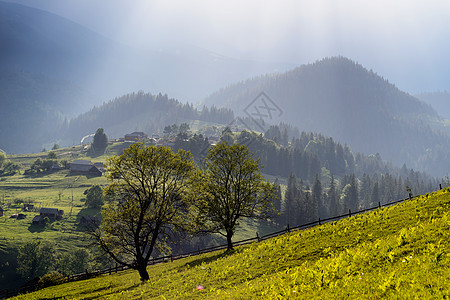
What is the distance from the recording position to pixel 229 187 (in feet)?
145

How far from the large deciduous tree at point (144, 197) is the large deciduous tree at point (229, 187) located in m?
4.00

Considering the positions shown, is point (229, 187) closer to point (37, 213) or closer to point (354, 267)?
point (354, 267)

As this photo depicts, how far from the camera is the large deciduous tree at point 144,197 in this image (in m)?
35.0

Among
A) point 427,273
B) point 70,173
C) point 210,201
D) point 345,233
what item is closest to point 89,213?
point 70,173

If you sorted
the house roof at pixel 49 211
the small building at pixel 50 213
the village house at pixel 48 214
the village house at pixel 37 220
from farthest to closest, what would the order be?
the house roof at pixel 49 211 → the small building at pixel 50 213 → the village house at pixel 48 214 → the village house at pixel 37 220

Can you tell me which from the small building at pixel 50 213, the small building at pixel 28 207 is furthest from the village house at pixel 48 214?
the small building at pixel 28 207

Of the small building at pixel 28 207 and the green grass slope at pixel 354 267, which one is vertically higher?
the small building at pixel 28 207

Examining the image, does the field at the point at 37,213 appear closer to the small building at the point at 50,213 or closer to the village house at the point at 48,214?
the village house at the point at 48,214

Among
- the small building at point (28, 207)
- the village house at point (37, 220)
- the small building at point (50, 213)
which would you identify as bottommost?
the village house at point (37, 220)

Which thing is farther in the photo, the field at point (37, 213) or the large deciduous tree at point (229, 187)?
the field at point (37, 213)

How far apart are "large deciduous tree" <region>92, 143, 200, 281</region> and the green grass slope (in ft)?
28.1

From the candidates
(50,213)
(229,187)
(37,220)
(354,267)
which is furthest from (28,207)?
(354,267)

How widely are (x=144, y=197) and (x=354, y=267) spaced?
101ft

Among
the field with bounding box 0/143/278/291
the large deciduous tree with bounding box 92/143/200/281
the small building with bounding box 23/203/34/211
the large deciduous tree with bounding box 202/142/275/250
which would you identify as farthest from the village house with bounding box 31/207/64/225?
the large deciduous tree with bounding box 202/142/275/250
